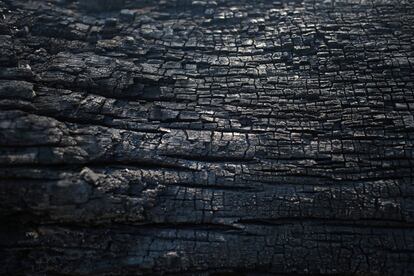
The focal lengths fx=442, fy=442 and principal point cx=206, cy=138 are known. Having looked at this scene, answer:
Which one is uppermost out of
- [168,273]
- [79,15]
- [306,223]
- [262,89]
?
[79,15]

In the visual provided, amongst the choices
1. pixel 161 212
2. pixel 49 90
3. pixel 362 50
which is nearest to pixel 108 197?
pixel 161 212

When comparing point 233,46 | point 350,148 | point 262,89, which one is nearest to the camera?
point 350,148

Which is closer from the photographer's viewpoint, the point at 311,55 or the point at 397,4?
the point at 311,55

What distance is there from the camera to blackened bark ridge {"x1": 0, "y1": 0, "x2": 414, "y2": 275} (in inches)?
86.0

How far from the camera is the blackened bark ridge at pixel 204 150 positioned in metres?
2.18

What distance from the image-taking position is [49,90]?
245 centimetres

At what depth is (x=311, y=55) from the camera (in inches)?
107

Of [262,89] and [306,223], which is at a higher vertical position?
[262,89]

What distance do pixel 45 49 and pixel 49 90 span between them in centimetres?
36

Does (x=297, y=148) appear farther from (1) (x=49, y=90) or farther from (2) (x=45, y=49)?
(2) (x=45, y=49)

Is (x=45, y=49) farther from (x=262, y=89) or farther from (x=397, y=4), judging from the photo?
(x=397, y=4)

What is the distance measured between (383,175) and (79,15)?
212cm

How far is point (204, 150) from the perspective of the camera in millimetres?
2361

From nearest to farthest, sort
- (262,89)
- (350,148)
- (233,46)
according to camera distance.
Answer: (350,148) → (262,89) → (233,46)
